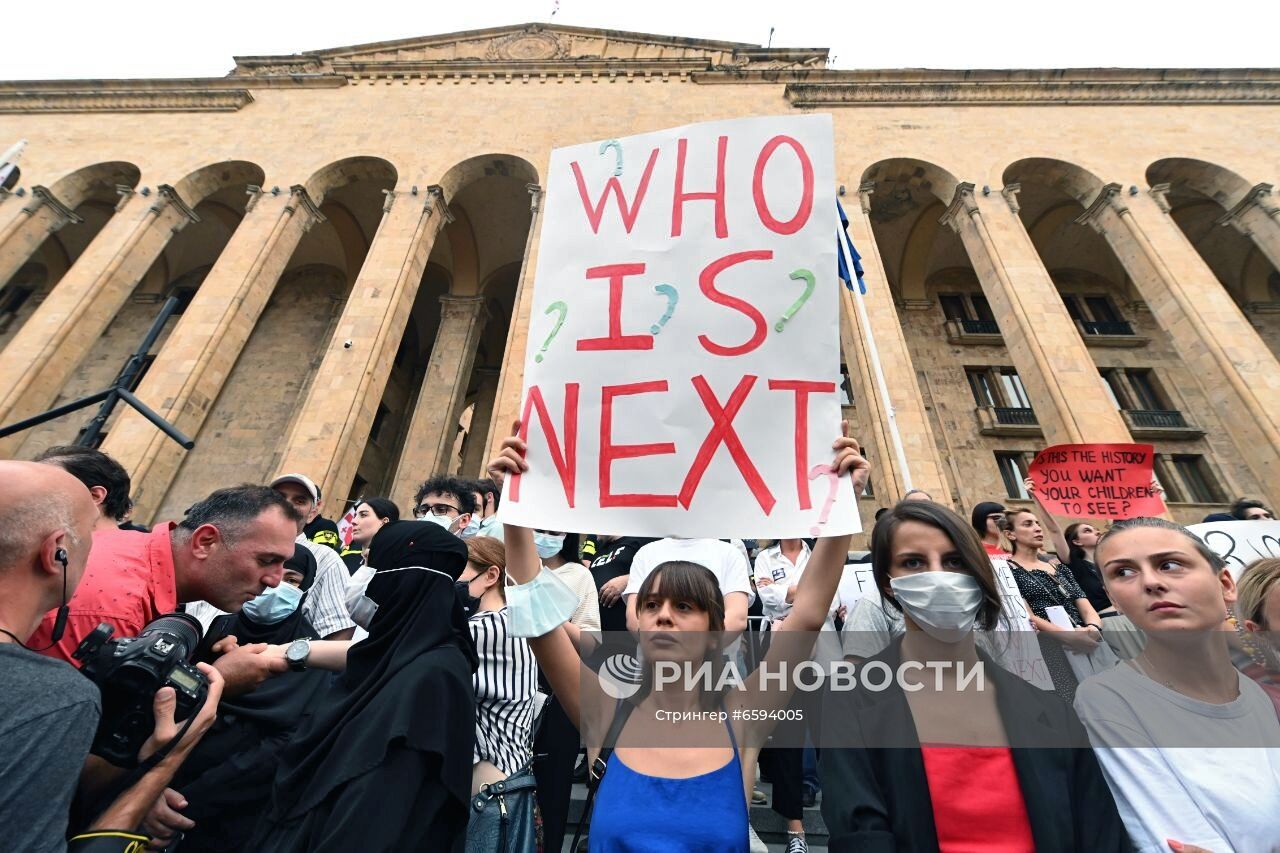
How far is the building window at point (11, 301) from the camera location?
17.3m

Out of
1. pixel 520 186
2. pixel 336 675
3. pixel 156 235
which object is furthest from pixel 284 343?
pixel 336 675

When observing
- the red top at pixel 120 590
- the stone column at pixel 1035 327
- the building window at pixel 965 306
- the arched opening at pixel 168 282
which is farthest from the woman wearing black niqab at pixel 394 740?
the building window at pixel 965 306

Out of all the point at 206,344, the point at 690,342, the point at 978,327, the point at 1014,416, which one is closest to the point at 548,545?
the point at 690,342

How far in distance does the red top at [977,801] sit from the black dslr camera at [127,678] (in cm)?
218

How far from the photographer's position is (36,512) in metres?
1.43

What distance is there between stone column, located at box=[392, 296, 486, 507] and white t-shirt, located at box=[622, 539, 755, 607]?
11.5 m

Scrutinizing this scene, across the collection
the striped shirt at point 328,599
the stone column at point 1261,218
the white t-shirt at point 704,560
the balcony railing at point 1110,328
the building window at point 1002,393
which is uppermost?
the balcony railing at point 1110,328

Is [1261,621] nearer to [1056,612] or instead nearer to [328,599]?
[1056,612]

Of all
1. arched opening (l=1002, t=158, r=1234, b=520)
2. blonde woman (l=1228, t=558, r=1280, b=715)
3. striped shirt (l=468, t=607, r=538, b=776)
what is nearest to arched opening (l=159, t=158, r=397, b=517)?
striped shirt (l=468, t=607, r=538, b=776)

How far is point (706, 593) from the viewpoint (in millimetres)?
2062

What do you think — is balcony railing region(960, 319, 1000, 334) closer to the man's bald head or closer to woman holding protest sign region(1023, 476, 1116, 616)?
woman holding protest sign region(1023, 476, 1116, 616)

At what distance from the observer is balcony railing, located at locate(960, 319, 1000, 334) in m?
17.0

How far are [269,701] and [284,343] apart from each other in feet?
59.4

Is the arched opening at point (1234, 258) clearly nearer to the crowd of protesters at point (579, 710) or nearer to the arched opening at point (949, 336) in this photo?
the arched opening at point (949, 336)
